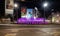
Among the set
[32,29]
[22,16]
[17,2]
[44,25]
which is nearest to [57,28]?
[44,25]

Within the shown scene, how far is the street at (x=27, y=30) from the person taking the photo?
18.9 feet

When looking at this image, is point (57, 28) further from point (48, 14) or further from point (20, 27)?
point (20, 27)

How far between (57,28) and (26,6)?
135 centimetres

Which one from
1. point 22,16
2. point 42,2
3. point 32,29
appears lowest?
point 32,29

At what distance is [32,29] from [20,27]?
416 millimetres

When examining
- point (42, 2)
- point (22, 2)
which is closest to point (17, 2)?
point (22, 2)

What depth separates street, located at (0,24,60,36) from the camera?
577 centimetres

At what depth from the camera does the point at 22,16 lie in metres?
6.11

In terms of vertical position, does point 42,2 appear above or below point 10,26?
above

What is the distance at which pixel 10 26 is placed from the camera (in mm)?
Result: 5832

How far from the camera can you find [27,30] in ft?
19.1

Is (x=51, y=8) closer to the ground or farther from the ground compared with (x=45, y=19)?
farther from the ground

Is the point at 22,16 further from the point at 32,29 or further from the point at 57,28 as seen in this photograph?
the point at 57,28

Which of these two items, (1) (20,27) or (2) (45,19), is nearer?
(1) (20,27)
